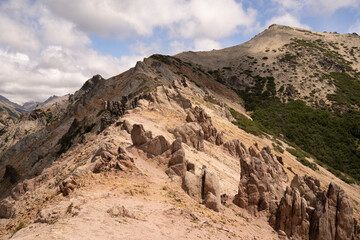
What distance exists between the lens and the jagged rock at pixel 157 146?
17.1m

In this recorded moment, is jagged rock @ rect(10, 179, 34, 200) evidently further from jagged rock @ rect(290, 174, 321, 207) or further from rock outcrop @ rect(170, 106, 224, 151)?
jagged rock @ rect(290, 174, 321, 207)

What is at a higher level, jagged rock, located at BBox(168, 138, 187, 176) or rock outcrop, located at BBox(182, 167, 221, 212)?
jagged rock, located at BBox(168, 138, 187, 176)

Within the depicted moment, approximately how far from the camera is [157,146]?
1717 centimetres

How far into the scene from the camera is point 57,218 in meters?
9.18

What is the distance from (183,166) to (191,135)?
9.33 metres

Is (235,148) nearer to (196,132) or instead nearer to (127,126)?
(196,132)

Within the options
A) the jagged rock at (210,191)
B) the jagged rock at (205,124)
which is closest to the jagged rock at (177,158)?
the jagged rock at (210,191)

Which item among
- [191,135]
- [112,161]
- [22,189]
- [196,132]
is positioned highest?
[196,132]

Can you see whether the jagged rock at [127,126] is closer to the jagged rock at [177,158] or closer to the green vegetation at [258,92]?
the jagged rock at [177,158]

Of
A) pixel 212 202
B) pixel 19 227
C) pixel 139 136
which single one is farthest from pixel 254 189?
pixel 19 227

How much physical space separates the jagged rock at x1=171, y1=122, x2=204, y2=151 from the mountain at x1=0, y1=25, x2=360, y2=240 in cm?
11

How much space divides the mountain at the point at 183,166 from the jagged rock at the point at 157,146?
66 mm

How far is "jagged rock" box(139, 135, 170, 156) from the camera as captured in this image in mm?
17125

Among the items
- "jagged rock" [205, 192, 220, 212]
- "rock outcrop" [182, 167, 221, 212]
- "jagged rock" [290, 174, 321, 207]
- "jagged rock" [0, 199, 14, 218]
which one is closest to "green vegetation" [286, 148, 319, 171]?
"jagged rock" [290, 174, 321, 207]
